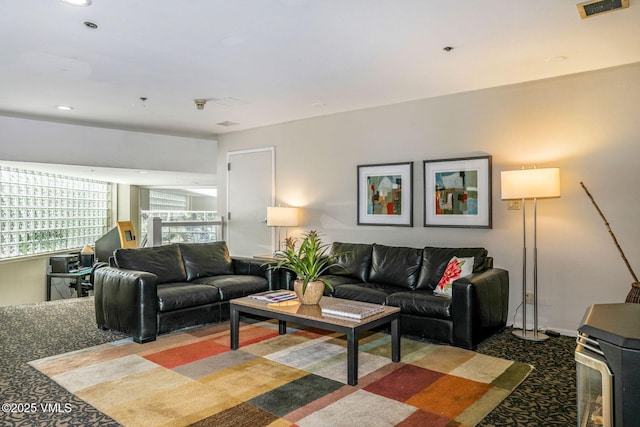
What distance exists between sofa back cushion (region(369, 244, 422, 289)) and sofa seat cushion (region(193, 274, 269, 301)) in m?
1.28

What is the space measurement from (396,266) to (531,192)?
156 centimetres

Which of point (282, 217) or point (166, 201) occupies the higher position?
point (166, 201)

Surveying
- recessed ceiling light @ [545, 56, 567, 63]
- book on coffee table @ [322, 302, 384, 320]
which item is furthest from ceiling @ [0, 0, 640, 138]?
book on coffee table @ [322, 302, 384, 320]

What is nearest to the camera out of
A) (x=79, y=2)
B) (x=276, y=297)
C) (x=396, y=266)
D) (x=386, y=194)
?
(x=79, y=2)

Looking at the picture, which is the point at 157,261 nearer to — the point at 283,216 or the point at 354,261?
the point at 283,216

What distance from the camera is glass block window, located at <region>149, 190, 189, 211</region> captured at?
1047 cm

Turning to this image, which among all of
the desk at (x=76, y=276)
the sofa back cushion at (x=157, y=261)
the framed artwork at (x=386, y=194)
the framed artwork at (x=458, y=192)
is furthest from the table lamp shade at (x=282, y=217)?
the desk at (x=76, y=276)

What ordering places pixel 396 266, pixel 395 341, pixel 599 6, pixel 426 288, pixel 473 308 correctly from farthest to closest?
pixel 396 266 → pixel 426 288 → pixel 473 308 → pixel 395 341 → pixel 599 6

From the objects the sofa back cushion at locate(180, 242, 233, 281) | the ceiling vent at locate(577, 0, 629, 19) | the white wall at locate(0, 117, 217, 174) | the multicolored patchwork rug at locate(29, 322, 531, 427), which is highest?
the ceiling vent at locate(577, 0, 629, 19)

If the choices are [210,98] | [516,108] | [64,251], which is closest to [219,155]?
[210,98]

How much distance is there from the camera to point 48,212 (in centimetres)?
766

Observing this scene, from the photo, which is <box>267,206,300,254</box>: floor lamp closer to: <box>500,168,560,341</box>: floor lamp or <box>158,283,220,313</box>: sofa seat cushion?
<box>158,283,220,313</box>: sofa seat cushion

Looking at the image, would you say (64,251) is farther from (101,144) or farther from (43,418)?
(43,418)

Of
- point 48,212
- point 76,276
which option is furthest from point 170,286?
point 48,212
